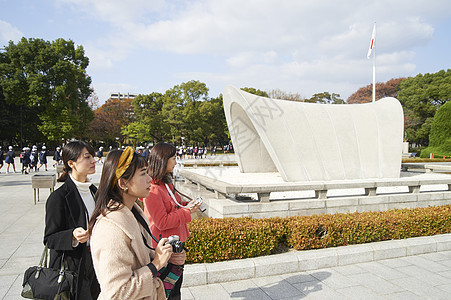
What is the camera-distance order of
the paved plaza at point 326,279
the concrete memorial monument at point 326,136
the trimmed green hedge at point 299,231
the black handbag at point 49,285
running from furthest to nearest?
the concrete memorial monument at point 326,136 < the trimmed green hedge at point 299,231 < the paved plaza at point 326,279 < the black handbag at point 49,285

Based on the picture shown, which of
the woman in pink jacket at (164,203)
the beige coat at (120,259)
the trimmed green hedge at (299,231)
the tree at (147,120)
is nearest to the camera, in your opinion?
the beige coat at (120,259)

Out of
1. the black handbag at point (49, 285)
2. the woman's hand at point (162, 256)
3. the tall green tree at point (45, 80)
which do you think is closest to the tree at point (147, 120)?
the tall green tree at point (45, 80)

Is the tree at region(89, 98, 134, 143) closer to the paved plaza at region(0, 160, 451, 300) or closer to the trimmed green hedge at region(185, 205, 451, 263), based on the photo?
the paved plaza at region(0, 160, 451, 300)

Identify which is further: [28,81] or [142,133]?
[142,133]

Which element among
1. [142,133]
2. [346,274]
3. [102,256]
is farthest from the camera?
[142,133]

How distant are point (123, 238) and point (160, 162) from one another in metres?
1.25

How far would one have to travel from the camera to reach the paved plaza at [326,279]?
3.71 m

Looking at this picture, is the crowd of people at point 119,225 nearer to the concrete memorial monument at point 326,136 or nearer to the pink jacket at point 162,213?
the pink jacket at point 162,213

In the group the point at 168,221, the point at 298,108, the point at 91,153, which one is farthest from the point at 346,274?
the point at 298,108

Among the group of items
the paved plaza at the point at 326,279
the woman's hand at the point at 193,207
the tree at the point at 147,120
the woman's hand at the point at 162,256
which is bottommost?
the paved plaza at the point at 326,279

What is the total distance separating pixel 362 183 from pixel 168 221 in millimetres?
5817

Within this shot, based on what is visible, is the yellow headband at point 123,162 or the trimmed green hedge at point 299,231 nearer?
the yellow headband at point 123,162

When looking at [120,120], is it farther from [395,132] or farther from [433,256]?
[433,256]

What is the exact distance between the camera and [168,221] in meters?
2.57
